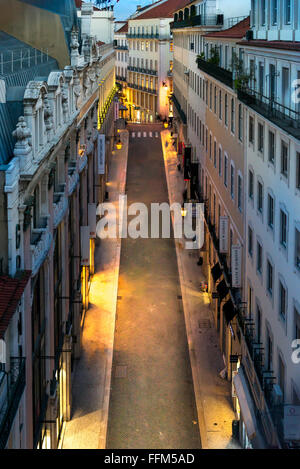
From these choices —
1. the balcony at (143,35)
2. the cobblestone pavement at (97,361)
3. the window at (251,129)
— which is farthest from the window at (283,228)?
the balcony at (143,35)

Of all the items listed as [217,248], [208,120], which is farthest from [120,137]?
[217,248]

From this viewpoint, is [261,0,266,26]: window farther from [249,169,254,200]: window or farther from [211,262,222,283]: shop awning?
[211,262,222,283]: shop awning

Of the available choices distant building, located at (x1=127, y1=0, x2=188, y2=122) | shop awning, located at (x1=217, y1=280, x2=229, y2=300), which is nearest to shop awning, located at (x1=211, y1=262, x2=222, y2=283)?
shop awning, located at (x1=217, y1=280, x2=229, y2=300)

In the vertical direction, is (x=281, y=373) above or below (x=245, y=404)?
above

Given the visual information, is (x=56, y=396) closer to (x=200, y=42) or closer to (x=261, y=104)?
(x=261, y=104)

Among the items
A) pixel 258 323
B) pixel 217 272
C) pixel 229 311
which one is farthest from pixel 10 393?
pixel 217 272

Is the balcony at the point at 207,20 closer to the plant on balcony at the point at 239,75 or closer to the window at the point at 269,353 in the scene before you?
the plant on balcony at the point at 239,75

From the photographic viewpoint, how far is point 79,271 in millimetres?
42656

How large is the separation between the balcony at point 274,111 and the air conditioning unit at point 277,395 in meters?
8.76

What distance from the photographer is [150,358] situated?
38438mm

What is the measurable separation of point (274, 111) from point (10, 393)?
573 inches

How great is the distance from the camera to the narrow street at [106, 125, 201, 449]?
31422 mm

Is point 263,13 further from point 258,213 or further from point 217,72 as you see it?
point 217,72

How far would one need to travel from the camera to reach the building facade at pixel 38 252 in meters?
20.6
